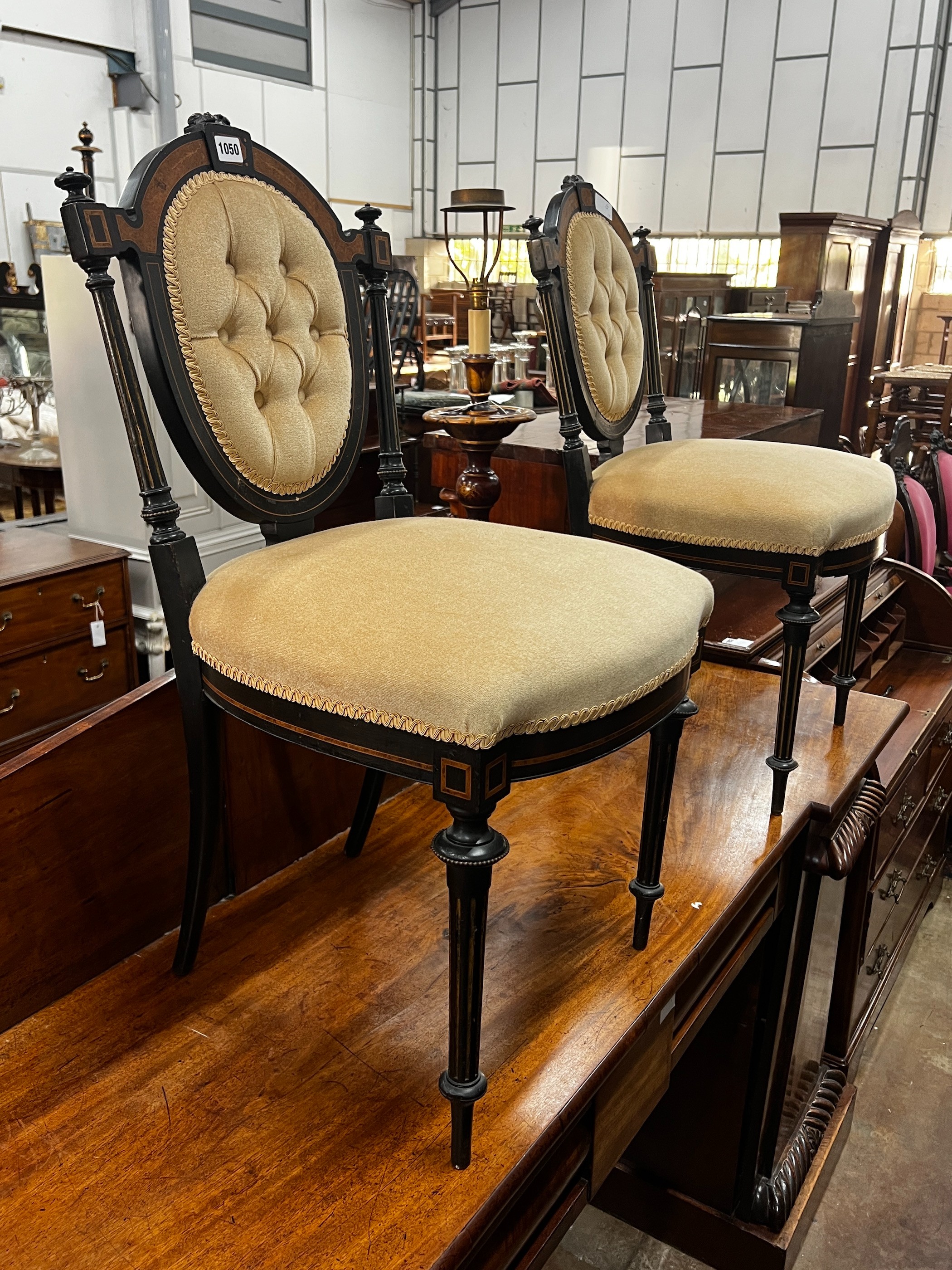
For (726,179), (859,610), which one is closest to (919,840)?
(859,610)

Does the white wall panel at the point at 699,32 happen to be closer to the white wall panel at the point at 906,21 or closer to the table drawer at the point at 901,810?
the white wall panel at the point at 906,21

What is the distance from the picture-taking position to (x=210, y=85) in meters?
7.87

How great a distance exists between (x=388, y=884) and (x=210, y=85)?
8.39 meters

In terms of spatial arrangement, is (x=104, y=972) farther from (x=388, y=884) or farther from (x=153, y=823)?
(x=388, y=884)

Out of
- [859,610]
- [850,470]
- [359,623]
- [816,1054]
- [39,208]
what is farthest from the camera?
[39,208]

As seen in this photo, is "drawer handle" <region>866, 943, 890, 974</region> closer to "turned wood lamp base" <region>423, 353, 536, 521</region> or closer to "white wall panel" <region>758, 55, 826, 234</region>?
"turned wood lamp base" <region>423, 353, 536, 521</region>

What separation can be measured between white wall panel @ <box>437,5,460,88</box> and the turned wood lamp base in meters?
9.58

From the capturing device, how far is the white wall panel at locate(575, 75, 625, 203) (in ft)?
29.2

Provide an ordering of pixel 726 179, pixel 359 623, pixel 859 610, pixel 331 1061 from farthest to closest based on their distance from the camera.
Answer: pixel 726 179, pixel 859 610, pixel 331 1061, pixel 359 623

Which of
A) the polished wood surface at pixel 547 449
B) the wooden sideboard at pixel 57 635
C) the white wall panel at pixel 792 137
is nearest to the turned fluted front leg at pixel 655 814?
the polished wood surface at pixel 547 449

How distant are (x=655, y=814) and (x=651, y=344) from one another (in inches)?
37.0

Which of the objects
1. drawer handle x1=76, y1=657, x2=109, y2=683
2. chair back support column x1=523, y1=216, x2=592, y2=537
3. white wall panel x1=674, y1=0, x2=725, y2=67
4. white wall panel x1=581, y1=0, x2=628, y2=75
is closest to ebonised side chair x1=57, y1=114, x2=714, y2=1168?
chair back support column x1=523, y1=216, x2=592, y2=537

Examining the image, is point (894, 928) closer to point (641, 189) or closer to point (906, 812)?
point (906, 812)

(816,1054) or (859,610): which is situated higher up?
(859,610)
